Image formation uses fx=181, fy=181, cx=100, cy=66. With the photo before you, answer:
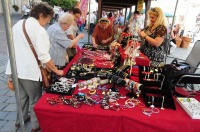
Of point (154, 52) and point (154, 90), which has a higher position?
point (154, 52)

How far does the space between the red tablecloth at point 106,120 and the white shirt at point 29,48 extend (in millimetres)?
483

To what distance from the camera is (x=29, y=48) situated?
1.76m

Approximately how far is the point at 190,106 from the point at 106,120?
73 cm

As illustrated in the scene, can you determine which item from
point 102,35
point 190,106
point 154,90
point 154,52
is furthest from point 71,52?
point 190,106

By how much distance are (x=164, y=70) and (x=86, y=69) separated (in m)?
0.97

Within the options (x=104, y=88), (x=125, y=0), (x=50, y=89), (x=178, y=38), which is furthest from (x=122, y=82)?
(x=178, y=38)

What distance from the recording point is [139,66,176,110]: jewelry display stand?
5.26 ft

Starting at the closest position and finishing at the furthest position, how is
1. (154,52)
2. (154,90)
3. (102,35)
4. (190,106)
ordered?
(190,106), (154,90), (154,52), (102,35)

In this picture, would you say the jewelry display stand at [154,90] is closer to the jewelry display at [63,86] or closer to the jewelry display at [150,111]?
the jewelry display at [150,111]

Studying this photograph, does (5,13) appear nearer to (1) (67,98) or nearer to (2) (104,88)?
(1) (67,98)

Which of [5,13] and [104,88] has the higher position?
[5,13]

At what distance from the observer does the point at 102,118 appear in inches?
56.0

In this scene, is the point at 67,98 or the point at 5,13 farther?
the point at 67,98

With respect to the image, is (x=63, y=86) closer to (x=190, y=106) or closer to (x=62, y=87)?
(x=62, y=87)
